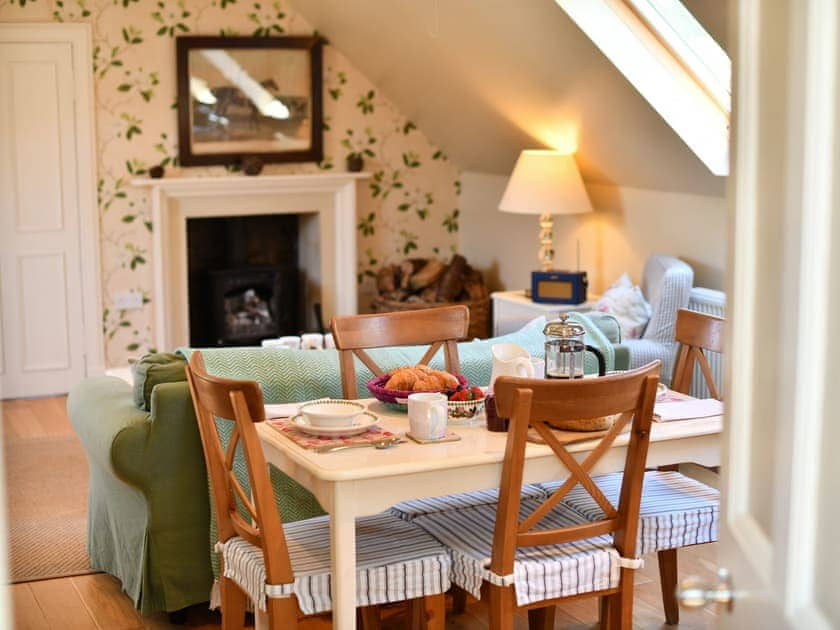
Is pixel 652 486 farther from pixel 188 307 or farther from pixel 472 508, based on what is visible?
pixel 188 307

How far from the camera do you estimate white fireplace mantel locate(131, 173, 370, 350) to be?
7.02 metres

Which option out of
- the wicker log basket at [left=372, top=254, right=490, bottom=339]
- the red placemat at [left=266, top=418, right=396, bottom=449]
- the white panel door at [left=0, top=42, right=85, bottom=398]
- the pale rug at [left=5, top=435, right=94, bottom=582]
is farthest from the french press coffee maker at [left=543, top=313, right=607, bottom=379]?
the white panel door at [left=0, top=42, right=85, bottom=398]

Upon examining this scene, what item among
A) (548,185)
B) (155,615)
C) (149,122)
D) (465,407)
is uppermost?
(149,122)

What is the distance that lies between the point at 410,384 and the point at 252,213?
4.37m

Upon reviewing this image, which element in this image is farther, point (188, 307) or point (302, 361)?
point (188, 307)

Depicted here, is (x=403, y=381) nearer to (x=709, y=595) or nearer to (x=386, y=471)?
(x=386, y=471)

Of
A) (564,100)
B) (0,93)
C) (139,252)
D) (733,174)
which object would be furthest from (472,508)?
(139,252)

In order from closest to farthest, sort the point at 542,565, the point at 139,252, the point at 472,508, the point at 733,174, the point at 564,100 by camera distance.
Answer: the point at 733,174
the point at 542,565
the point at 472,508
the point at 564,100
the point at 139,252

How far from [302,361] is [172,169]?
3.87 meters

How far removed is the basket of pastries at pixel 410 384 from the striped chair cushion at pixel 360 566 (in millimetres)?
355

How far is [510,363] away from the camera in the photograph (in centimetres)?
308

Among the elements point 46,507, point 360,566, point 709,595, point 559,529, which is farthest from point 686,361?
point 46,507

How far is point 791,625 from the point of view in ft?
3.77

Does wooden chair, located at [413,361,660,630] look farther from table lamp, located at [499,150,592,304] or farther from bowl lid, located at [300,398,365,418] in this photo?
table lamp, located at [499,150,592,304]
